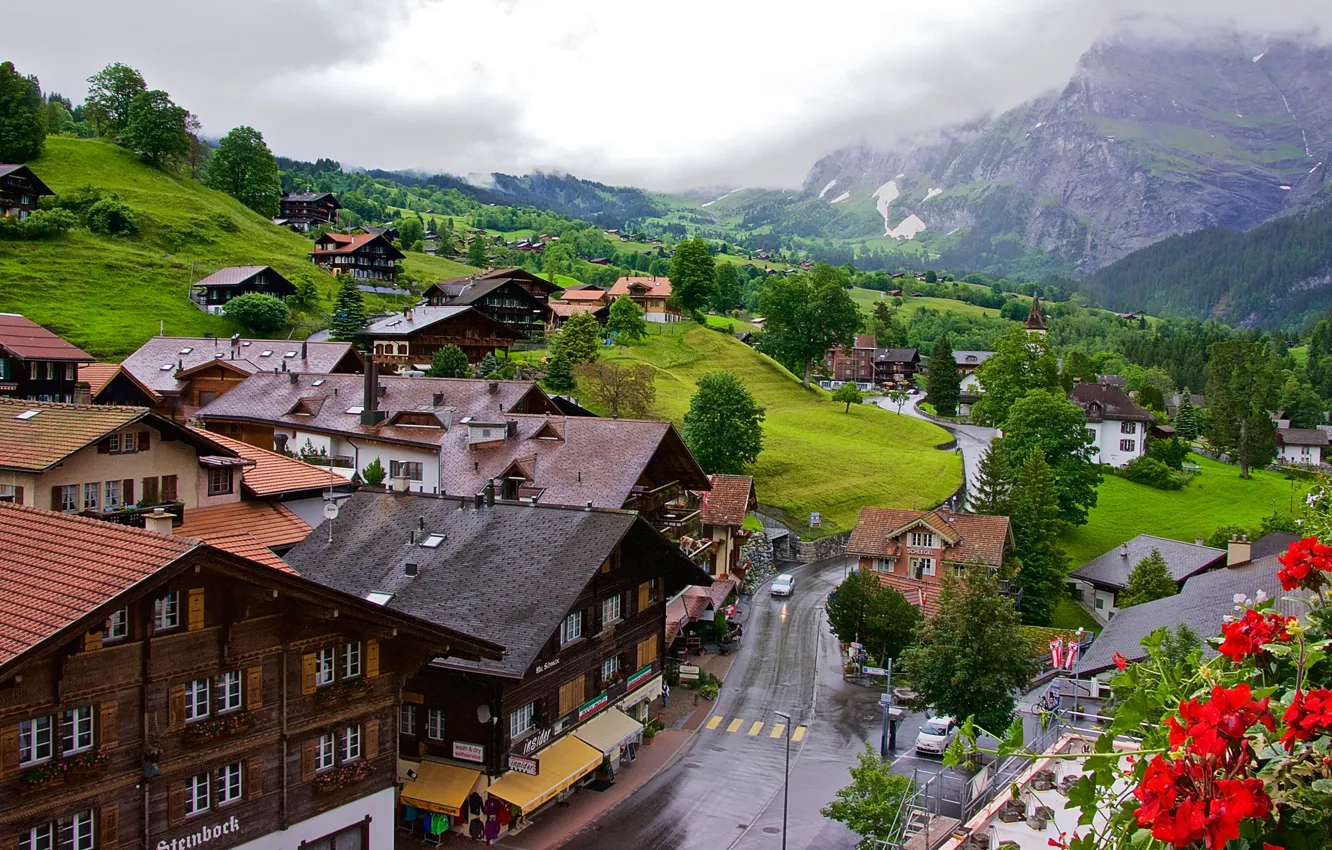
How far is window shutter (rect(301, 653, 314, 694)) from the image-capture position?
23859mm

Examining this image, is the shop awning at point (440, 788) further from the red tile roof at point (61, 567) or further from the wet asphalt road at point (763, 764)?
the red tile roof at point (61, 567)

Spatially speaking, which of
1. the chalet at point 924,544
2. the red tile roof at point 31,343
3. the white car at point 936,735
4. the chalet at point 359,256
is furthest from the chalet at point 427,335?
the white car at point 936,735

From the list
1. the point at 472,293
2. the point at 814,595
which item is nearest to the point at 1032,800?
the point at 814,595

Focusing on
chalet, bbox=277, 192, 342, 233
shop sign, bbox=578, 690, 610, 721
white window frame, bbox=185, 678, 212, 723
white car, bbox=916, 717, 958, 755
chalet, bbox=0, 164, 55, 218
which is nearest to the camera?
white window frame, bbox=185, 678, 212, 723

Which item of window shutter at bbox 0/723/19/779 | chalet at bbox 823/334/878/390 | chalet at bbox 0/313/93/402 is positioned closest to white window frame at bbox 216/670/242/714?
window shutter at bbox 0/723/19/779

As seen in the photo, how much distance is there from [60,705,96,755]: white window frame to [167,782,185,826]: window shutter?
→ 2158 mm

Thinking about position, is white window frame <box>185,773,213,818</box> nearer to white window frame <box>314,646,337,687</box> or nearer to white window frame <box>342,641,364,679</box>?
white window frame <box>314,646,337,687</box>

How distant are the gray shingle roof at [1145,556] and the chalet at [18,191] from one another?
114305 millimetres

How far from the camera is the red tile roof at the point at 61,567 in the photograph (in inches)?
738

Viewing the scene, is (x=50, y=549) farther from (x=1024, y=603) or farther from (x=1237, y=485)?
(x=1237, y=485)

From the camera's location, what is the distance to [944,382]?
434 ft

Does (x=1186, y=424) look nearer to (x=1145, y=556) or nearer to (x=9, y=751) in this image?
(x=1145, y=556)

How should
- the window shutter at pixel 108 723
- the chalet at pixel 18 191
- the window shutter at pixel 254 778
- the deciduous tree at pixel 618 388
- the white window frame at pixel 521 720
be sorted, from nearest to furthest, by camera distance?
the window shutter at pixel 108 723, the window shutter at pixel 254 778, the white window frame at pixel 521 720, the deciduous tree at pixel 618 388, the chalet at pixel 18 191

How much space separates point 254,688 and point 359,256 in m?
125
